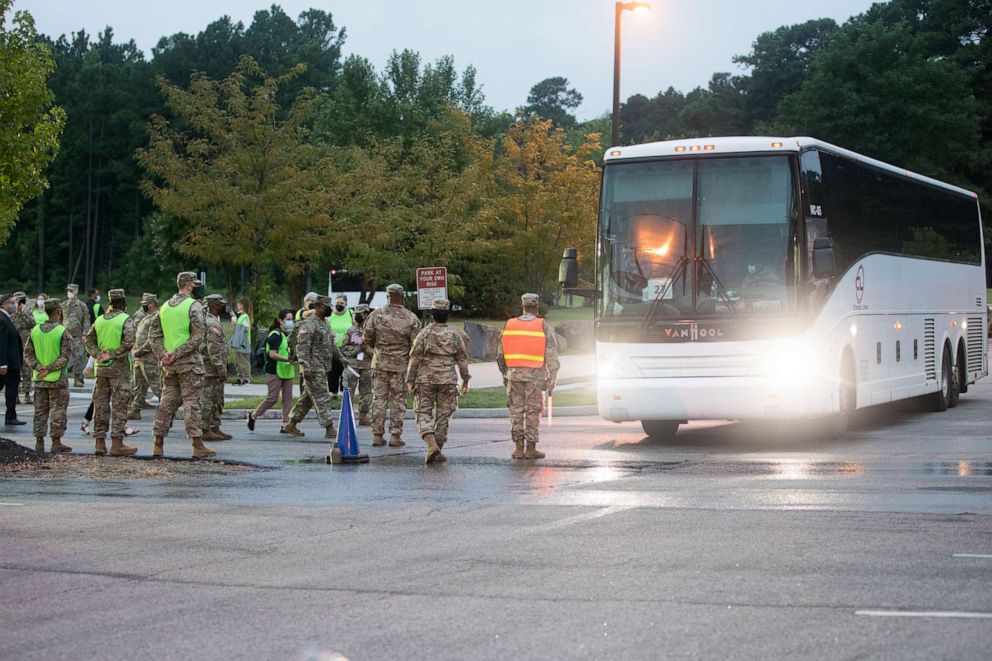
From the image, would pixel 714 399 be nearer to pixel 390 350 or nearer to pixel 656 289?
pixel 656 289

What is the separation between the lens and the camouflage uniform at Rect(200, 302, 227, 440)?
1858cm

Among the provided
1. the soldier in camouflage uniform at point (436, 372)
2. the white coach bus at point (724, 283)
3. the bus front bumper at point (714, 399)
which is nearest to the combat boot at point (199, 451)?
the soldier in camouflage uniform at point (436, 372)

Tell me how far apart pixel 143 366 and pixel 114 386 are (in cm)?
377

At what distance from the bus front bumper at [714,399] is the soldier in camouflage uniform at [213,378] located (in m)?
5.22

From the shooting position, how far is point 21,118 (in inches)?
1201

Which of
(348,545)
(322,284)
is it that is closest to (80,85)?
(322,284)

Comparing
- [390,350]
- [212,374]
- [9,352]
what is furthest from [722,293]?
[9,352]

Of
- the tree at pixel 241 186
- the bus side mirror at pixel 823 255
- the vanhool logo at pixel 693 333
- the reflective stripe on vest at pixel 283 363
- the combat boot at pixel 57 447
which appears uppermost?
the tree at pixel 241 186

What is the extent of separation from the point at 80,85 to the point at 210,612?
330ft

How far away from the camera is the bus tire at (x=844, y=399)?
18.1 meters

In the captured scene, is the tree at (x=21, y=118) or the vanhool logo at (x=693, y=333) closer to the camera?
the vanhool logo at (x=693, y=333)

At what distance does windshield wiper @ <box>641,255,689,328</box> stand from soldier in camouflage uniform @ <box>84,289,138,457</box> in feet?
20.1

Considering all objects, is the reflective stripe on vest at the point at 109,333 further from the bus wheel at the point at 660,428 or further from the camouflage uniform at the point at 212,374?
the bus wheel at the point at 660,428

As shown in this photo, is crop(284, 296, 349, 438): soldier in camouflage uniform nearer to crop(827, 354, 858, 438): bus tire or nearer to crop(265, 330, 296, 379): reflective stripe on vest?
crop(265, 330, 296, 379): reflective stripe on vest
